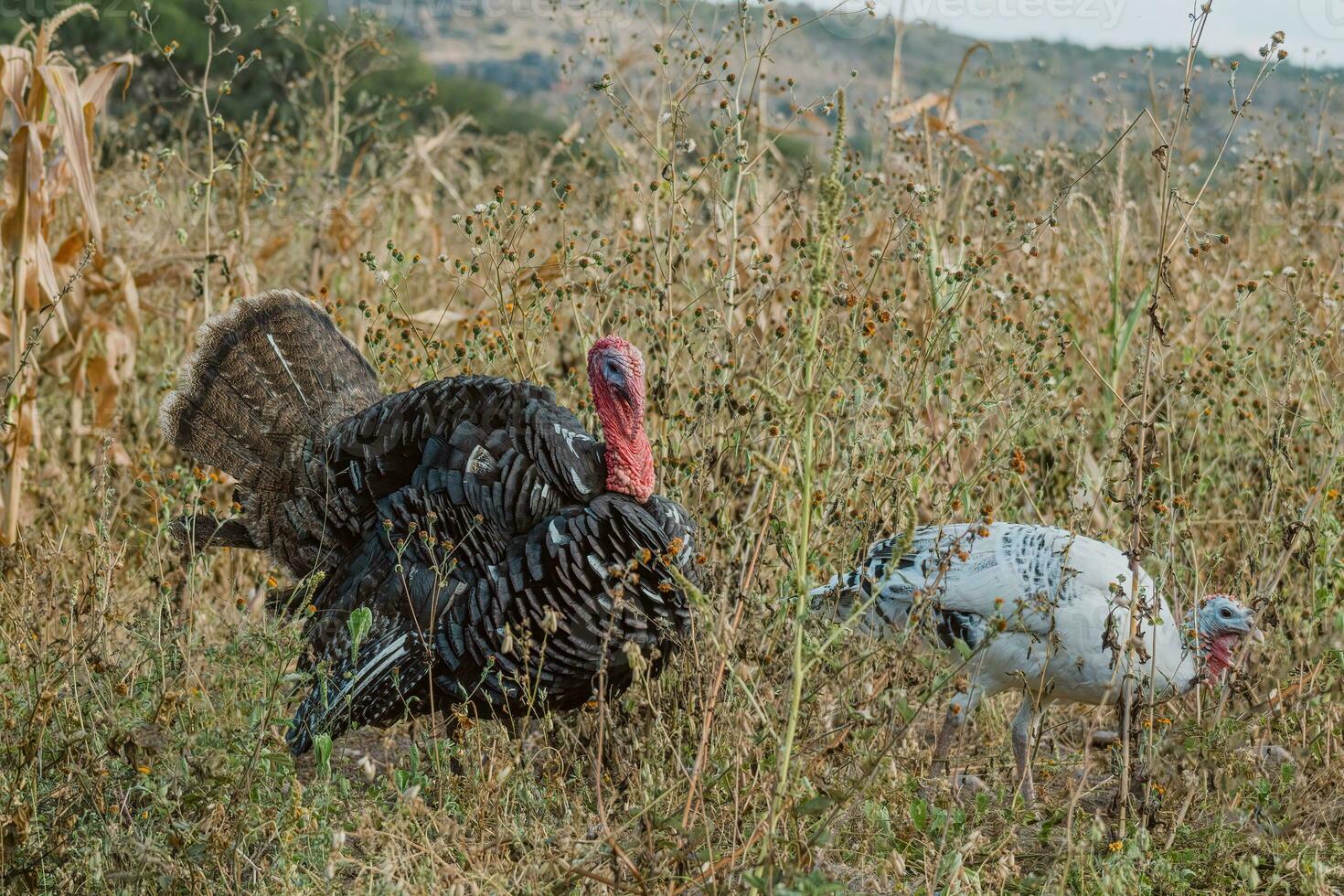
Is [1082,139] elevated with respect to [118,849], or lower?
elevated

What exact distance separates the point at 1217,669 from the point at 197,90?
3.93m

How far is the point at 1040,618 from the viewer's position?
4.02m

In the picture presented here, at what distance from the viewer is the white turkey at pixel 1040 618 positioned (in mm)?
3953

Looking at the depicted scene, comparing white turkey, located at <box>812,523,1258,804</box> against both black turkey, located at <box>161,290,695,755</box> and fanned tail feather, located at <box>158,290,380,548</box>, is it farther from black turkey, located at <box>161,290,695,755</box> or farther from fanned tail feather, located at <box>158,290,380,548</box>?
fanned tail feather, located at <box>158,290,380,548</box>

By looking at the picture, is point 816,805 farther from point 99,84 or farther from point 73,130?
point 99,84

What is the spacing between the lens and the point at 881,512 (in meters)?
4.38

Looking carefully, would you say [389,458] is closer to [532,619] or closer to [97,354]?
[532,619]

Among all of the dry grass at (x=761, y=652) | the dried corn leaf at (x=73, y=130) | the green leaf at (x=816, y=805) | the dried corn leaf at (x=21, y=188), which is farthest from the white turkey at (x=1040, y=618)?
the dried corn leaf at (x=21, y=188)

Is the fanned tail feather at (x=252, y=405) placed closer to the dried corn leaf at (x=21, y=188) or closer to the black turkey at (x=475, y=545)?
the black turkey at (x=475, y=545)

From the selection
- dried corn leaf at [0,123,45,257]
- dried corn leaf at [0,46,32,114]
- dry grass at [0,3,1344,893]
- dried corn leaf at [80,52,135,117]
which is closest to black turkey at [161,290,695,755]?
dry grass at [0,3,1344,893]

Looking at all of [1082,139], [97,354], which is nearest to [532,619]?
[97,354]

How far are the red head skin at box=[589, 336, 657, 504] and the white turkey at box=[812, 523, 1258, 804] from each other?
0.66 m

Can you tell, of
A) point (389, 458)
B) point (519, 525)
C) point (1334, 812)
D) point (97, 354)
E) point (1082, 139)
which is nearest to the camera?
point (1334, 812)

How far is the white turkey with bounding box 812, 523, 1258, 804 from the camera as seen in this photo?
13.0 feet
